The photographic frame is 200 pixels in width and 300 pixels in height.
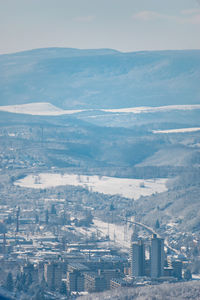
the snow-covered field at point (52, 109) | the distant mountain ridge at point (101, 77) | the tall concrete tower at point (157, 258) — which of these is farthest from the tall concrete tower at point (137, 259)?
the distant mountain ridge at point (101, 77)

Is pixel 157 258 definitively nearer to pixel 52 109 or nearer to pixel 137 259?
pixel 137 259

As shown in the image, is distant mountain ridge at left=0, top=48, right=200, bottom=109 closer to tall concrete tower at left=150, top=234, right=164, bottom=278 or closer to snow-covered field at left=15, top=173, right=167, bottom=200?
snow-covered field at left=15, top=173, right=167, bottom=200

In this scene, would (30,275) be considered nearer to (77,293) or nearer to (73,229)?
(77,293)

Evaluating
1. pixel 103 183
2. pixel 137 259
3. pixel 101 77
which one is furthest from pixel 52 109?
pixel 137 259

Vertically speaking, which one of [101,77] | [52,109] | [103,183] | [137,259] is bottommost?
[137,259]

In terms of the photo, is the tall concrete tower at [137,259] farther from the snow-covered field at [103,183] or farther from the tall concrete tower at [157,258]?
the snow-covered field at [103,183]

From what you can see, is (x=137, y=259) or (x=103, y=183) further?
(x=103, y=183)
